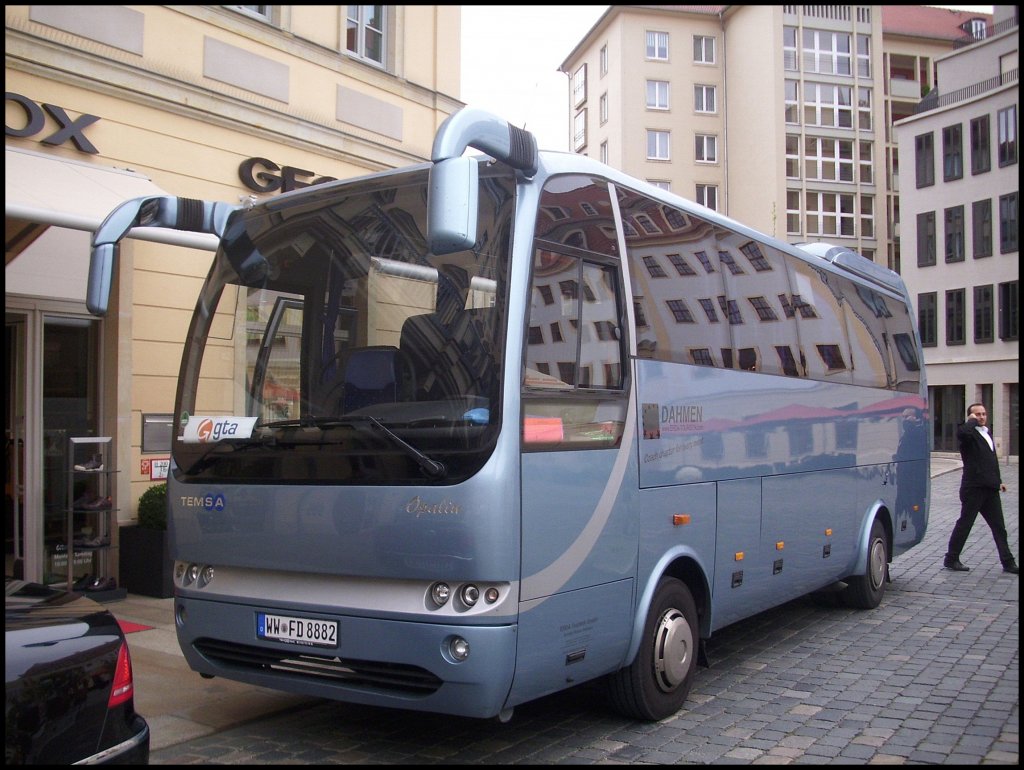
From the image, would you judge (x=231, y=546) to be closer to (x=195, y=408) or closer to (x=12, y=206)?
(x=195, y=408)

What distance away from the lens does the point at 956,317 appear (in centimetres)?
4591

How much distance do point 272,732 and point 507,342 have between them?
2714 millimetres

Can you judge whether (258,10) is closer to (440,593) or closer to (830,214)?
(440,593)

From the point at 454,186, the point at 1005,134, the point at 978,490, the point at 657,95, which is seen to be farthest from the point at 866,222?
the point at 454,186

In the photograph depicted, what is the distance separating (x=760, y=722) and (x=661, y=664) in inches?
27.2

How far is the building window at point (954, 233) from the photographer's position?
45969 millimetres

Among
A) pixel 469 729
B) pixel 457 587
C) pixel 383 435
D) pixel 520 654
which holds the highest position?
pixel 383 435

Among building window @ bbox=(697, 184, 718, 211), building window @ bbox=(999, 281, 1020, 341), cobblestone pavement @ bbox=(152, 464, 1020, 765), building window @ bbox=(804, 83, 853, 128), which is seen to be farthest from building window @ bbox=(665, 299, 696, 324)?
building window @ bbox=(804, 83, 853, 128)

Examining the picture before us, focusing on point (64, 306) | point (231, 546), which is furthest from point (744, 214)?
point (231, 546)

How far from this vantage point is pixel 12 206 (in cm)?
775

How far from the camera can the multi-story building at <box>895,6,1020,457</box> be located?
4338 cm

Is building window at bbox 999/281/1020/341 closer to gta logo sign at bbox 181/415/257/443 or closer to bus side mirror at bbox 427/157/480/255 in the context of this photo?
gta logo sign at bbox 181/415/257/443

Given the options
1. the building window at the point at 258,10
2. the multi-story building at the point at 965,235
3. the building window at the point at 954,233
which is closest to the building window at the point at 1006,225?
the multi-story building at the point at 965,235

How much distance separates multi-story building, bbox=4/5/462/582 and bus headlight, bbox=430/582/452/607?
5.11 m
